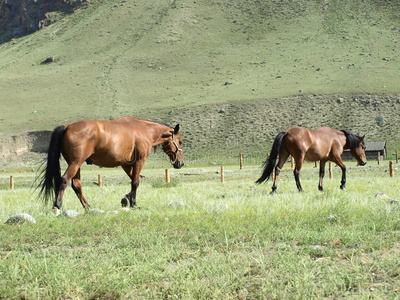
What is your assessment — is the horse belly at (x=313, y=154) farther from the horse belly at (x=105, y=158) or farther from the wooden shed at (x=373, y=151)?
the wooden shed at (x=373, y=151)

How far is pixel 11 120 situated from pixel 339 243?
7497 centimetres

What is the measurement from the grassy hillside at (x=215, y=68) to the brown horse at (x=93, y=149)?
50.2m

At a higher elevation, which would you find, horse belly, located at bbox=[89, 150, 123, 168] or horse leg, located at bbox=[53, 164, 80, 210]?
horse belly, located at bbox=[89, 150, 123, 168]

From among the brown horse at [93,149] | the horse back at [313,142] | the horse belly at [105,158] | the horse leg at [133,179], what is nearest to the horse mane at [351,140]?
the horse back at [313,142]

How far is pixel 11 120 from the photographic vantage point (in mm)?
73062

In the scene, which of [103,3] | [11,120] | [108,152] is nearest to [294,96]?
[11,120]

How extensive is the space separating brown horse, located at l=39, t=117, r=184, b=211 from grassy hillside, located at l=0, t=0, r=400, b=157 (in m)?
50.2

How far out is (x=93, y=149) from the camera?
975 centimetres

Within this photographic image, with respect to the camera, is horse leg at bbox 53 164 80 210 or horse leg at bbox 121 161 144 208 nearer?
horse leg at bbox 53 164 80 210

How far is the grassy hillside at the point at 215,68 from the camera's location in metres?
67.2

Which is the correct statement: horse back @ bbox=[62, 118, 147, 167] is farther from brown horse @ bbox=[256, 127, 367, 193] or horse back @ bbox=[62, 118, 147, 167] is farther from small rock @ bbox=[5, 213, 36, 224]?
brown horse @ bbox=[256, 127, 367, 193]

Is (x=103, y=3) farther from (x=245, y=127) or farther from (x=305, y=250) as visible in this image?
(x=305, y=250)

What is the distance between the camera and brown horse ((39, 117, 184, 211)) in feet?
30.8

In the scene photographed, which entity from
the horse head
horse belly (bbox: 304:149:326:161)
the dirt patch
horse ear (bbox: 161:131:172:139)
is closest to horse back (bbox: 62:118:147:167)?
horse ear (bbox: 161:131:172:139)
